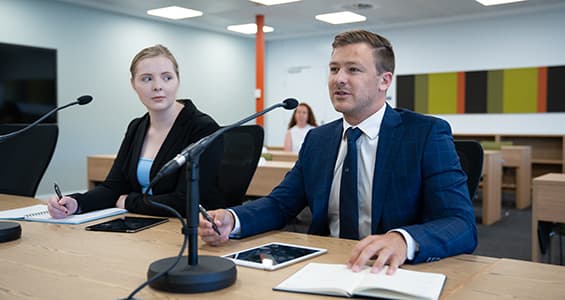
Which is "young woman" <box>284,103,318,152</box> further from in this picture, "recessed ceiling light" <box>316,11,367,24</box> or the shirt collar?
the shirt collar

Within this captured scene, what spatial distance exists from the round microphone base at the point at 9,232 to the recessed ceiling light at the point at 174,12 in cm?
609

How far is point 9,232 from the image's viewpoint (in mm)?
1405

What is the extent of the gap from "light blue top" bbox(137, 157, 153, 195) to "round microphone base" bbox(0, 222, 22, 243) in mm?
628

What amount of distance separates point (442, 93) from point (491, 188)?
3.30 m

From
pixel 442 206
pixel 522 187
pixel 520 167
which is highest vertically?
pixel 442 206

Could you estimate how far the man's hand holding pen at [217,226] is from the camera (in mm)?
1301

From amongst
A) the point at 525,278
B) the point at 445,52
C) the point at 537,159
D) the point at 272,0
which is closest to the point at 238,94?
the point at 272,0

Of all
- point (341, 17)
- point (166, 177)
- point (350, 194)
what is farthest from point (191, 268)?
point (341, 17)

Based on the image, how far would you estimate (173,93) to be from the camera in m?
2.04

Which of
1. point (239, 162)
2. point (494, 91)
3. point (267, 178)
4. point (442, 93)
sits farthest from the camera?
point (442, 93)

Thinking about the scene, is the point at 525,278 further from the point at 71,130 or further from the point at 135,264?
the point at 71,130

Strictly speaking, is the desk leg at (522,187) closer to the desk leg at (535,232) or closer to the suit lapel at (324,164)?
the desk leg at (535,232)

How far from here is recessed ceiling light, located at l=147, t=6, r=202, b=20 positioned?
7.21 metres

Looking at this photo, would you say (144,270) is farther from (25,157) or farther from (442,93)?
(442,93)
